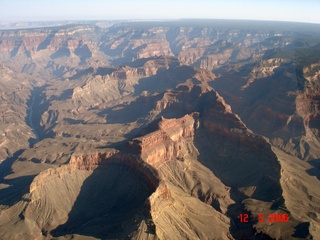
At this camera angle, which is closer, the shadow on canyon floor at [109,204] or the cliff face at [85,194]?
the shadow on canyon floor at [109,204]

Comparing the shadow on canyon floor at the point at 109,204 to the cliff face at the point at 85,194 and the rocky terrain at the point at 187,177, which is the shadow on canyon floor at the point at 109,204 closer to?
the cliff face at the point at 85,194
